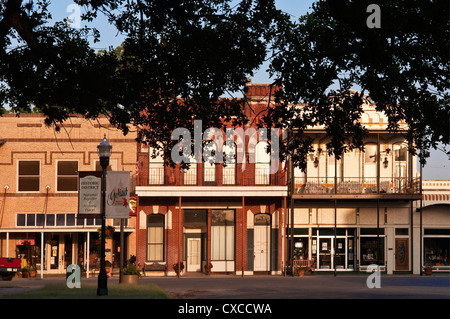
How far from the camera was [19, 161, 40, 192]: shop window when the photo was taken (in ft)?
136

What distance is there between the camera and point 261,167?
42156 millimetres

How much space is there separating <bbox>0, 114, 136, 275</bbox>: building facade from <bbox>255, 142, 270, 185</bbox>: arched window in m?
6.62

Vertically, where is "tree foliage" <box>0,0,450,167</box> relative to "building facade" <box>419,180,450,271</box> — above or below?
above

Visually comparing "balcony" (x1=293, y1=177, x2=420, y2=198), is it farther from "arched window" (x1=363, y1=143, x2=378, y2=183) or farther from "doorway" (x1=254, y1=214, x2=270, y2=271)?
"doorway" (x1=254, y1=214, x2=270, y2=271)

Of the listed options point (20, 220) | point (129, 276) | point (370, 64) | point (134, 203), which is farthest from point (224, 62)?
point (20, 220)

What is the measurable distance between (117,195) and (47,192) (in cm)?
1519

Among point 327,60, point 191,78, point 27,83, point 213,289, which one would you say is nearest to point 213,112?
point 191,78

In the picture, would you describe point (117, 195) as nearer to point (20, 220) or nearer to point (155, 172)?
point (155, 172)

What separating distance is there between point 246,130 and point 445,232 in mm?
12592

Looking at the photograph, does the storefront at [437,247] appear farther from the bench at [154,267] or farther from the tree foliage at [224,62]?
the tree foliage at [224,62]

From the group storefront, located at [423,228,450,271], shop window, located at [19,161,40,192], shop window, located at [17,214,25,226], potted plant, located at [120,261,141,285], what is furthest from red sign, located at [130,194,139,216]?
storefront, located at [423,228,450,271]
